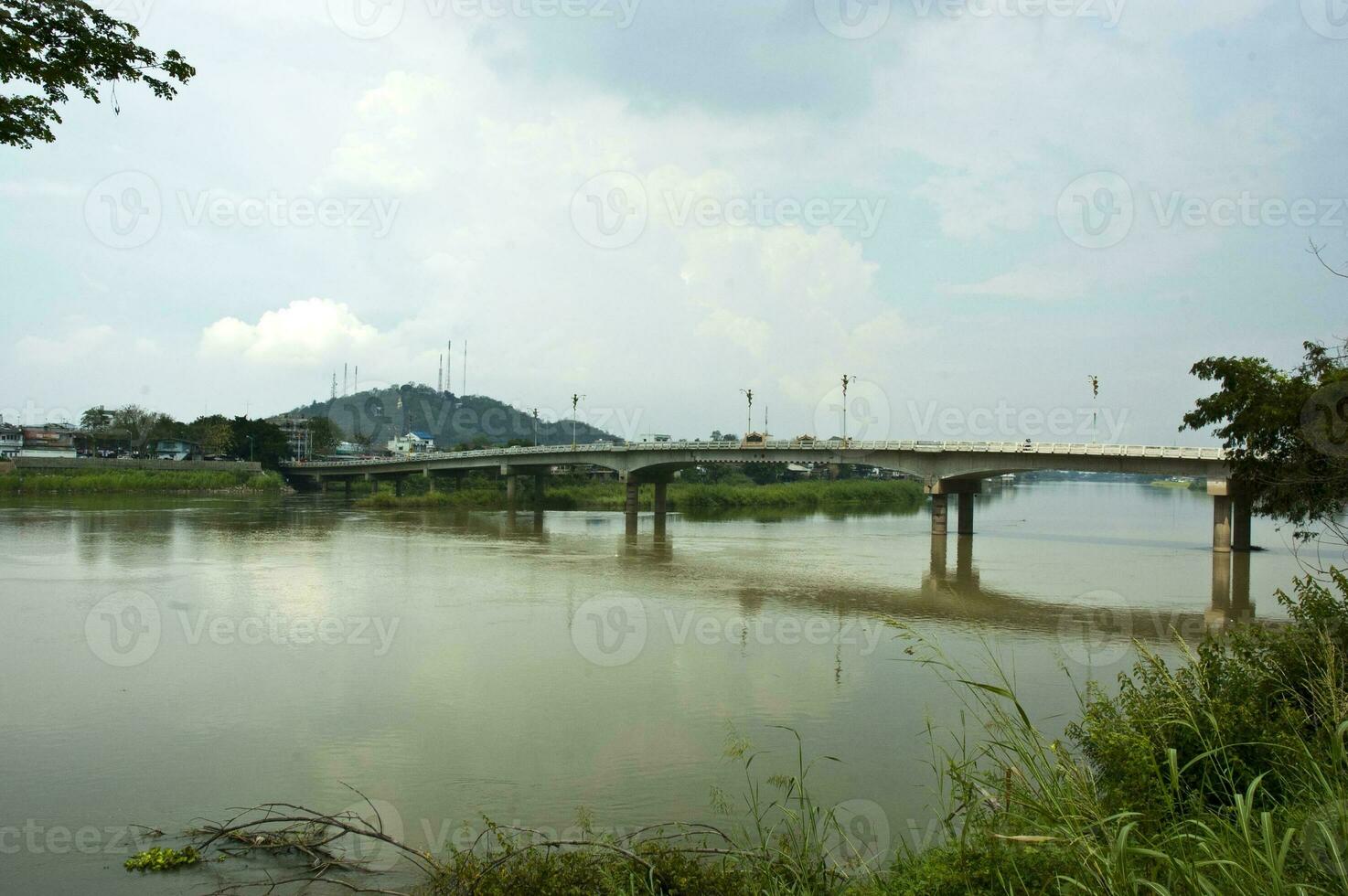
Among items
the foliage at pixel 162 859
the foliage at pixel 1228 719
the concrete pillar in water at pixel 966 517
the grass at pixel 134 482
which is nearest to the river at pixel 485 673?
the foliage at pixel 162 859

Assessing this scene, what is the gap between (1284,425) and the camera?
21656mm

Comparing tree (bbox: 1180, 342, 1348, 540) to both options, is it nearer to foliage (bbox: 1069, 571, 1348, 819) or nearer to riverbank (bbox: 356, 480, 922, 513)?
foliage (bbox: 1069, 571, 1348, 819)

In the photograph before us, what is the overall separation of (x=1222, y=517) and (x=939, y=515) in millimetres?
12172

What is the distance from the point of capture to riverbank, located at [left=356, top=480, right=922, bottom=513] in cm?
6912

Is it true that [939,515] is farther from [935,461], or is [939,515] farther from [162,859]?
[162,859]

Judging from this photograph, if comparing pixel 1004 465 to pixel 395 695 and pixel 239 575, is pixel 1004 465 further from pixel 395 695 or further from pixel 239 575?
pixel 395 695

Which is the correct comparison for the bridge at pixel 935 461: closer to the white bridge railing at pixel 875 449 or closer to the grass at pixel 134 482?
the white bridge railing at pixel 875 449

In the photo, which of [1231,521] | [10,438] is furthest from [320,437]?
[1231,521]

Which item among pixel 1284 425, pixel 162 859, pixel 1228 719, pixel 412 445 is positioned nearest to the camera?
pixel 162 859

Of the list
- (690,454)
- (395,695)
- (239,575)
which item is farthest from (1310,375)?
(690,454)

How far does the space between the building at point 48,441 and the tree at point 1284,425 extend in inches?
4219

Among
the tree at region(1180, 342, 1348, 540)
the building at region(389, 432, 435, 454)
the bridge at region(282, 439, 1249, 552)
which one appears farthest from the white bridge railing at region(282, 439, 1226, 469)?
the building at region(389, 432, 435, 454)

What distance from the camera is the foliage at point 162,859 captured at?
7.05 meters

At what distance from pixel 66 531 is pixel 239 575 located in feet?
52.4
